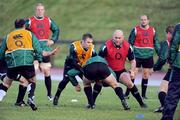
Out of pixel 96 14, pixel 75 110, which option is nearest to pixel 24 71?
pixel 75 110

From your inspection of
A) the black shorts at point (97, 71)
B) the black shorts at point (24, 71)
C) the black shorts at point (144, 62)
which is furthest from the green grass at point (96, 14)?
the black shorts at point (24, 71)

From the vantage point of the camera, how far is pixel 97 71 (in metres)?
16.7

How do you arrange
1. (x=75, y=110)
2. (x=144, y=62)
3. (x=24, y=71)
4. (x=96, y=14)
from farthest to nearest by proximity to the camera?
(x=96, y=14)
(x=144, y=62)
(x=75, y=110)
(x=24, y=71)

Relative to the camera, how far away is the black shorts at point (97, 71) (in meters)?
16.7

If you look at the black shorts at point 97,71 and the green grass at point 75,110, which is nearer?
the green grass at point 75,110

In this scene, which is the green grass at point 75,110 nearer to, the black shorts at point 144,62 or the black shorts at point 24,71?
the black shorts at point 24,71

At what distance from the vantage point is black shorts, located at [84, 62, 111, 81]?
16.7m

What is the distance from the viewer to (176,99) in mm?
13414

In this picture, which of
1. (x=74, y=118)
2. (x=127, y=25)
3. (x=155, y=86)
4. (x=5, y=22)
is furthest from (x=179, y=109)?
(x=5, y=22)

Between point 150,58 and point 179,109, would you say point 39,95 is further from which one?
point 179,109

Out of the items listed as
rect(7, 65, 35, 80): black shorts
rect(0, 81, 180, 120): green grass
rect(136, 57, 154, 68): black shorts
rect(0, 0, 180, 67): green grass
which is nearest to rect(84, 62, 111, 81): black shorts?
rect(0, 81, 180, 120): green grass

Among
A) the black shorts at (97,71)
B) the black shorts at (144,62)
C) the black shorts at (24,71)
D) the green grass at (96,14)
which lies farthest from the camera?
the green grass at (96,14)

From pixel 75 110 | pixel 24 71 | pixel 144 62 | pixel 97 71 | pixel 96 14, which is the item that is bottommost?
pixel 96 14

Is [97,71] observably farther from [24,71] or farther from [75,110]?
[24,71]
